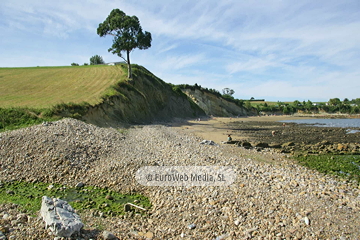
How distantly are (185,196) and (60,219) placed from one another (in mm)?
4221

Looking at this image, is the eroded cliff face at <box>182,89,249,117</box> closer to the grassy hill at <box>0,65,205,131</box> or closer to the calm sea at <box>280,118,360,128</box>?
the grassy hill at <box>0,65,205,131</box>

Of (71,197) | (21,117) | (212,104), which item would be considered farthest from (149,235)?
(212,104)

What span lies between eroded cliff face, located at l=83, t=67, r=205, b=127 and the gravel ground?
999cm

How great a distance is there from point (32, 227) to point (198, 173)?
674 cm

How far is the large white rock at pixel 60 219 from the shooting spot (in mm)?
6027

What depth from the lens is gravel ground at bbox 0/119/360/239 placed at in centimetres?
656

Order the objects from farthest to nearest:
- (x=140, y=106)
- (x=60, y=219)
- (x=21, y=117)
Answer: (x=140, y=106) → (x=21, y=117) → (x=60, y=219)

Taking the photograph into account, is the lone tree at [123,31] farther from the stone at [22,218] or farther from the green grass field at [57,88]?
the stone at [22,218]

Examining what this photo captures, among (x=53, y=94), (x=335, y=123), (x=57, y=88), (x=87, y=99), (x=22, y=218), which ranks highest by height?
(x=57, y=88)

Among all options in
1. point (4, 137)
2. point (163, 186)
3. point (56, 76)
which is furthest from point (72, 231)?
point (56, 76)

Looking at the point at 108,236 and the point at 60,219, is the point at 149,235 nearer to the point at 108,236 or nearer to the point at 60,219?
the point at 108,236

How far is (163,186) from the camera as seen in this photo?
9820 mm

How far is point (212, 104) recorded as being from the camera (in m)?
80.1

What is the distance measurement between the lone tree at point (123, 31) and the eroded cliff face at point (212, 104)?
40.3 m
